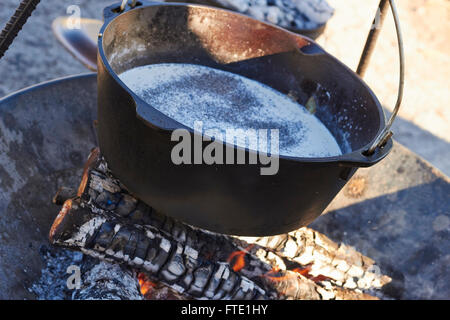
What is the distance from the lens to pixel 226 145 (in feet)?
3.15

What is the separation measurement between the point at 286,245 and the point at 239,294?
0.28 meters

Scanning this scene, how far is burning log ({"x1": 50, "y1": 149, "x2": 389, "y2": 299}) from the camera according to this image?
1346 millimetres

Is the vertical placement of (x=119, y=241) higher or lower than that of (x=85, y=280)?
A: higher

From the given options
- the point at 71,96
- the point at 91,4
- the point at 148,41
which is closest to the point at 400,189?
the point at 148,41

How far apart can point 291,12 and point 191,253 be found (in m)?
2.07

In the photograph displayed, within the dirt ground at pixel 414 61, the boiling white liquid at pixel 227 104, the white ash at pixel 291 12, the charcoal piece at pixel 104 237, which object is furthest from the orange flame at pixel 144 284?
the dirt ground at pixel 414 61

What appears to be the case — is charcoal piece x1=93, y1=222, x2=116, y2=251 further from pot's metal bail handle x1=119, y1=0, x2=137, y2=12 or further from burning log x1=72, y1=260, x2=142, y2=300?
pot's metal bail handle x1=119, y1=0, x2=137, y2=12

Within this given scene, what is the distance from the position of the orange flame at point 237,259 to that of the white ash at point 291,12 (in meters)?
1.67

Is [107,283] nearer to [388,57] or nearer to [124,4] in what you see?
[124,4]

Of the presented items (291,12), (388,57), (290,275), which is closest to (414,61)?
(388,57)

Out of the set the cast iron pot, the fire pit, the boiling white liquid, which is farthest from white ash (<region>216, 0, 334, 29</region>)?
the fire pit

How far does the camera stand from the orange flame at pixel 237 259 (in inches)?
64.3

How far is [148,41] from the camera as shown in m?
1.59

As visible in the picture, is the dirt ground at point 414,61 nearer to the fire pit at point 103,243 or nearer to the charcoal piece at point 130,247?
the fire pit at point 103,243
